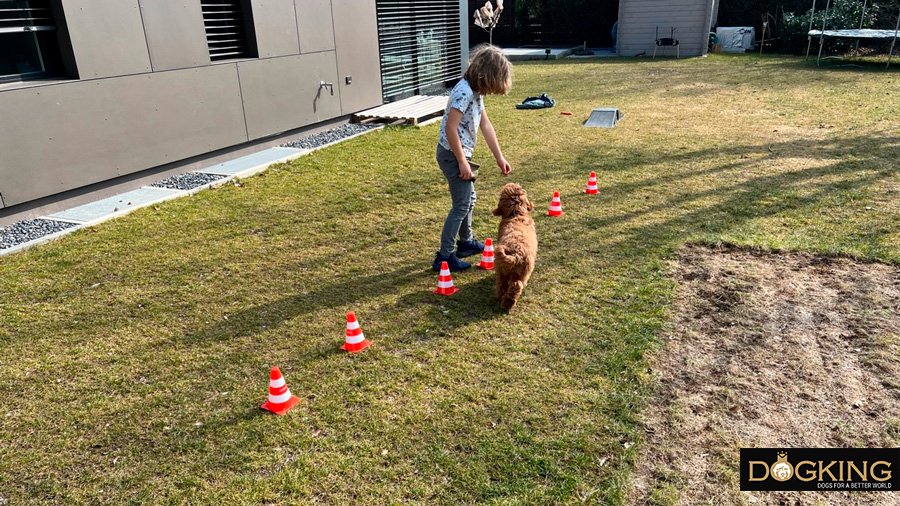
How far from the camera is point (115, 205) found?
254 inches

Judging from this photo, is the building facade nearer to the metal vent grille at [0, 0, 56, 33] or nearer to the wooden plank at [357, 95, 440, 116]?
the wooden plank at [357, 95, 440, 116]

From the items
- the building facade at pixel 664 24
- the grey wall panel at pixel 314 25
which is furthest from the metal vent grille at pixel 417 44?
the building facade at pixel 664 24

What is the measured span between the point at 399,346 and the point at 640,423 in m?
1.55

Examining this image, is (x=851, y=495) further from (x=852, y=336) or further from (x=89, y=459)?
(x=89, y=459)

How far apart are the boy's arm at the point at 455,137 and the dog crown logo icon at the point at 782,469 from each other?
2694 mm

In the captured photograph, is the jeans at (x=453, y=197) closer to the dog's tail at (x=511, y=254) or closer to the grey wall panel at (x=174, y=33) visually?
the dog's tail at (x=511, y=254)

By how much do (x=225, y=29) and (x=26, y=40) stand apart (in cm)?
277

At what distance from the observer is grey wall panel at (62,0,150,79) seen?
20.3 feet

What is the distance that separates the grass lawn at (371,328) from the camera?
2.73 m

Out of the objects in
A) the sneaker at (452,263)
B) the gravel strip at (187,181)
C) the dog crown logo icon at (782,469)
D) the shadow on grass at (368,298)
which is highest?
the gravel strip at (187,181)

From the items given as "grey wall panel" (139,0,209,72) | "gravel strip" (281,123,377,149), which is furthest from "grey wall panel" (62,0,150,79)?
"gravel strip" (281,123,377,149)

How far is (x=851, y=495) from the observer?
8.25 feet

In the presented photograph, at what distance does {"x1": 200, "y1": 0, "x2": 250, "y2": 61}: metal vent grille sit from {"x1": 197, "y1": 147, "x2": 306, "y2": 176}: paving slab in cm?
144

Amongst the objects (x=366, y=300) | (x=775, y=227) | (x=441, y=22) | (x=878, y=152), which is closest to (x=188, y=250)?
(x=366, y=300)
